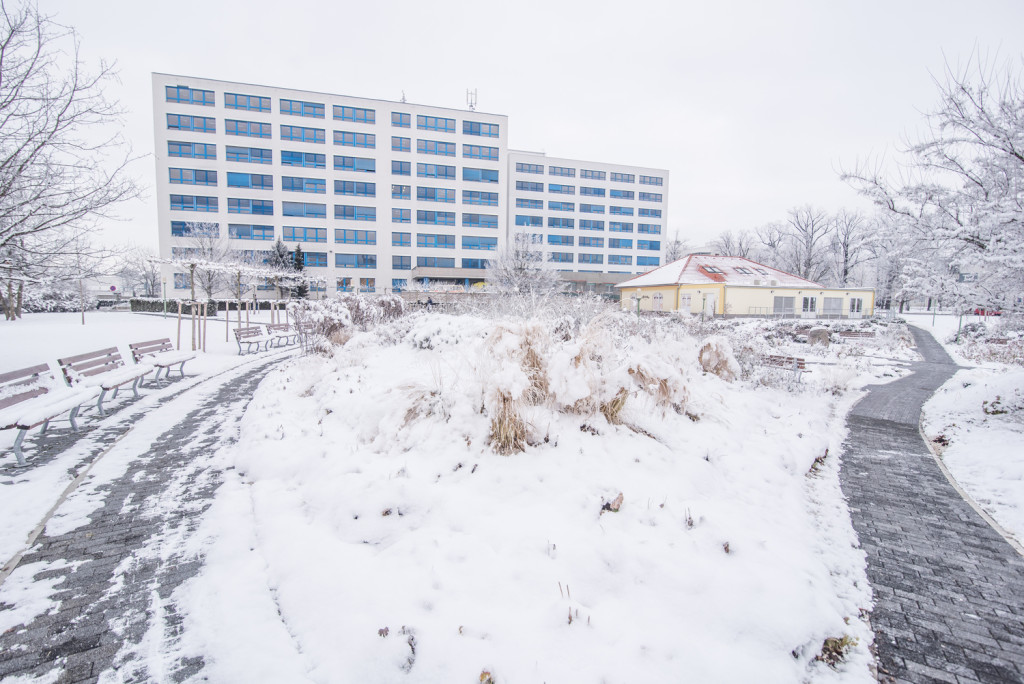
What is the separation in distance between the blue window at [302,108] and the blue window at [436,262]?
1646 cm

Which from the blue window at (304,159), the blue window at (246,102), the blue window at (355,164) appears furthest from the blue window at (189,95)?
the blue window at (355,164)

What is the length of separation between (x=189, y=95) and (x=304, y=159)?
10514mm

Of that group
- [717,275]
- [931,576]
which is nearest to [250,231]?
[717,275]

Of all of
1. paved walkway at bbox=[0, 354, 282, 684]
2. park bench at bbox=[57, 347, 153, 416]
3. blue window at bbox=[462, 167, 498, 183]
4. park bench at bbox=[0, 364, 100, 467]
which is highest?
blue window at bbox=[462, 167, 498, 183]

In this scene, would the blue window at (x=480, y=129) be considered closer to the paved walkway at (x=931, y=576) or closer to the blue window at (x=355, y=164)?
the blue window at (x=355, y=164)

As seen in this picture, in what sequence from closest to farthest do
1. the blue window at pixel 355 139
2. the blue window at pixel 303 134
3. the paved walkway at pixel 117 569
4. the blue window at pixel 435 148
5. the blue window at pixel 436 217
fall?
the paved walkway at pixel 117 569 < the blue window at pixel 303 134 < the blue window at pixel 355 139 < the blue window at pixel 435 148 < the blue window at pixel 436 217

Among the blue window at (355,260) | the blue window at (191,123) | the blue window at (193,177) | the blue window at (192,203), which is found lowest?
the blue window at (355,260)

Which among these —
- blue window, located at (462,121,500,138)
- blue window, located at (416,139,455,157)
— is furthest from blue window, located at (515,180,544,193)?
blue window, located at (416,139,455,157)

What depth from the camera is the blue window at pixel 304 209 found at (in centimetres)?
4322

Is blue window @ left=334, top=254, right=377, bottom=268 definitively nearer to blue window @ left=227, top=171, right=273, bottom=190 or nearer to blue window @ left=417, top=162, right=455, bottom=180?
blue window @ left=227, top=171, right=273, bottom=190

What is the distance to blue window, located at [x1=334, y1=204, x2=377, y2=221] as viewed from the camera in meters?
44.9

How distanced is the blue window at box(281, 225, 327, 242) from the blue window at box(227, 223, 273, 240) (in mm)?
1293

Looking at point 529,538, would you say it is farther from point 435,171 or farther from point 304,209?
point 435,171

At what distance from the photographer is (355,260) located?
4528 cm
